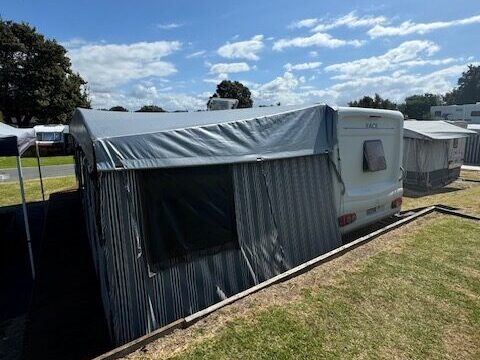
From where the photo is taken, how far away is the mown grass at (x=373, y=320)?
123 inches

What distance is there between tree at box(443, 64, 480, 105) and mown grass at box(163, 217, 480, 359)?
107m

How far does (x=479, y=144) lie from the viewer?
68.7 ft

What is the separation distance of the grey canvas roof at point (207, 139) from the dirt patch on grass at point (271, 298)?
5.35ft

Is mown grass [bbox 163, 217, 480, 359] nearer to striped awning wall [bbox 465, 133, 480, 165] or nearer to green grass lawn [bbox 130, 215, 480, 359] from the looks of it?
green grass lawn [bbox 130, 215, 480, 359]

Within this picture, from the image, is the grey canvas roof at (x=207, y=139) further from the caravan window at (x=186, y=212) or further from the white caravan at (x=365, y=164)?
the white caravan at (x=365, y=164)

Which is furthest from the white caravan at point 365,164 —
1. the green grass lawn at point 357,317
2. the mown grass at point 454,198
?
the mown grass at point 454,198

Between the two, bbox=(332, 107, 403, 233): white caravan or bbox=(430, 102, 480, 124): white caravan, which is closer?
bbox=(332, 107, 403, 233): white caravan

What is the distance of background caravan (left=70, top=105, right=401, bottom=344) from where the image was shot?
3.28 meters

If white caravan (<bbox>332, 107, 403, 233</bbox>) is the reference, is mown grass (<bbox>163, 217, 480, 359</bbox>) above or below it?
below

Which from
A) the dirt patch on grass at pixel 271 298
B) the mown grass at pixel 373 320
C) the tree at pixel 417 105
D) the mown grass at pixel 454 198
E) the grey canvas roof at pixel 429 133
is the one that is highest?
the tree at pixel 417 105

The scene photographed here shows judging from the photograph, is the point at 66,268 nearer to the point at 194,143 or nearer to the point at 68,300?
the point at 68,300

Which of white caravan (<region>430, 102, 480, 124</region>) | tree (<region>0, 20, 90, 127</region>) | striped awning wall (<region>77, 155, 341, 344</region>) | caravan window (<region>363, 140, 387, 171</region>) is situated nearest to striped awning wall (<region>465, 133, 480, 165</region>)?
caravan window (<region>363, 140, 387, 171</region>)

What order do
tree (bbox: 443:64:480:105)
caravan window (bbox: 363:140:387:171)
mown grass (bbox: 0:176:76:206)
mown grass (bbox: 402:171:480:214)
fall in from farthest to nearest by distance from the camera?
tree (bbox: 443:64:480:105) → mown grass (bbox: 0:176:76:206) → mown grass (bbox: 402:171:480:214) → caravan window (bbox: 363:140:387:171)

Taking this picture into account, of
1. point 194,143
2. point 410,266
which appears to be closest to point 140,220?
point 194,143
